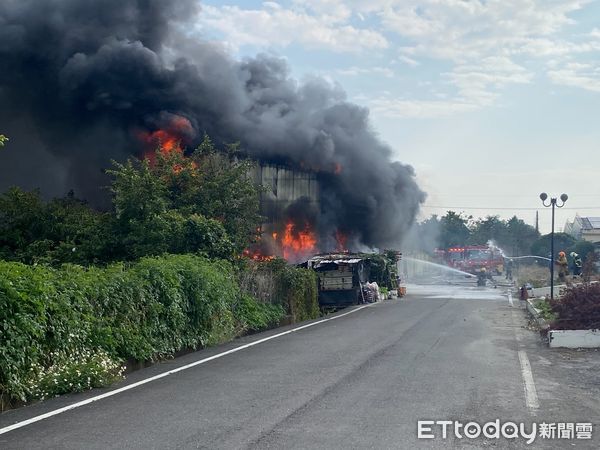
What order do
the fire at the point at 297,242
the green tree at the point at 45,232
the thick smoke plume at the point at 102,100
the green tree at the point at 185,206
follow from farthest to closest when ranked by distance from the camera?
the fire at the point at 297,242 < the thick smoke plume at the point at 102,100 < the green tree at the point at 45,232 < the green tree at the point at 185,206

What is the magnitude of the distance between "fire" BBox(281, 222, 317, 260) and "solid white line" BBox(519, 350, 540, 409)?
28450 mm

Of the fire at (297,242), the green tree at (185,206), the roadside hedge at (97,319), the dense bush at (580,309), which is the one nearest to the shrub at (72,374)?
the roadside hedge at (97,319)

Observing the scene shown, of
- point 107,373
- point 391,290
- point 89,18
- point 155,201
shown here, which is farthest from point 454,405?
point 89,18

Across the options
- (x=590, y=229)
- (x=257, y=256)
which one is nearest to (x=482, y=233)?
(x=590, y=229)

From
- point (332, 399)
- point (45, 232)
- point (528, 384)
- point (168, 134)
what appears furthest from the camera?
point (168, 134)

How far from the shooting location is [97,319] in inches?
376

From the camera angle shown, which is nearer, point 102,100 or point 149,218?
point 149,218

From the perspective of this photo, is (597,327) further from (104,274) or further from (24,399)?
(24,399)

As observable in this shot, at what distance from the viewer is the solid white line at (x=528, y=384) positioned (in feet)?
25.2

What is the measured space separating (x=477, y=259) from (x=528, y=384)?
53495mm

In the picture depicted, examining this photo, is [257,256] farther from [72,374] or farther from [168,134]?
[72,374]

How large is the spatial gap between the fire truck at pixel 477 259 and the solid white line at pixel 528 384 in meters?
48.1

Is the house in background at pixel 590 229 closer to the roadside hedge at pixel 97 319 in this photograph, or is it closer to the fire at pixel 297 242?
the fire at pixel 297 242

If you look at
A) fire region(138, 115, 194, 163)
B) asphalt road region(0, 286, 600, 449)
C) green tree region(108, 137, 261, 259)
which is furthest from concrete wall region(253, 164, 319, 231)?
asphalt road region(0, 286, 600, 449)
